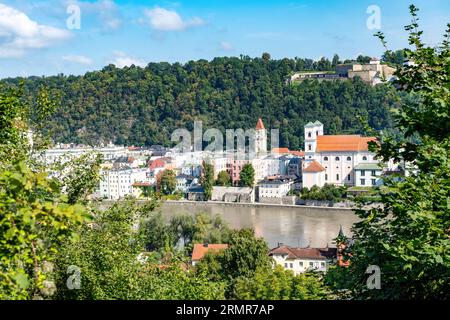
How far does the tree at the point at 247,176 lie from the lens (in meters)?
23.3

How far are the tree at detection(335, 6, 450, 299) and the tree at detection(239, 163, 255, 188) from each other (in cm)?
2075

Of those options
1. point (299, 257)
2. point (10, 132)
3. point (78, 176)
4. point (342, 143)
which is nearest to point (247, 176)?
point (342, 143)

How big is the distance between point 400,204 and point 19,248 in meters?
1.12

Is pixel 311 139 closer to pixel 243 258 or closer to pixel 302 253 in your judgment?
pixel 302 253

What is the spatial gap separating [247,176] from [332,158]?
325cm

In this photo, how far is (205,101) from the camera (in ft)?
135

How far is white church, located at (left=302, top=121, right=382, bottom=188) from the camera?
2294cm

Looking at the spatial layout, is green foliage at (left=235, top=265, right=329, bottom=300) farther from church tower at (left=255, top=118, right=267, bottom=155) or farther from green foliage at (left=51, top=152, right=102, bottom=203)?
church tower at (left=255, top=118, right=267, bottom=155)

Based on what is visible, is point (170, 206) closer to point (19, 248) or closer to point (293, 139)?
point (293, 139)

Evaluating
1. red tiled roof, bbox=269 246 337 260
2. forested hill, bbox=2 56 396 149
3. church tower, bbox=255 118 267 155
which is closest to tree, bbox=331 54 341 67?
forested hill, bbox=2 56 396 149

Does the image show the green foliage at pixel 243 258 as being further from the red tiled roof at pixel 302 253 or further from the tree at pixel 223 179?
the tree at pixel 223 179

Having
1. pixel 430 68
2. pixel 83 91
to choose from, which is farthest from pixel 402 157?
pixel 83 91

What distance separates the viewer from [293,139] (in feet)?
113

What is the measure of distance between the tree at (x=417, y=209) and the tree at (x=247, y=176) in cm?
2075
